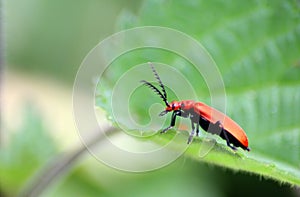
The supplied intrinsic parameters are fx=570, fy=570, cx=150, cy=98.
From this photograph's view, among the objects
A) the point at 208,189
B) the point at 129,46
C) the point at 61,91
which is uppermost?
the point at 129,46

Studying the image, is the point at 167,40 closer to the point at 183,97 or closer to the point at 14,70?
the point at 183,97

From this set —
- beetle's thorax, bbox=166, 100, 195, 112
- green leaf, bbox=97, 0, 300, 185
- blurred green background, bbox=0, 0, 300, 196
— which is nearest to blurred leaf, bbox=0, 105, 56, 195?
blurred green background, bbox=0, 0, 300, 196

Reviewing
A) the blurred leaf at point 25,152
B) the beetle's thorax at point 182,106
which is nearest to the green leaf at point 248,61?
the beetle's thorax at point 182,106

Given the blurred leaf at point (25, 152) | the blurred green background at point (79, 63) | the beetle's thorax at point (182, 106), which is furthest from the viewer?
the blurred leaf at point (25, 152)

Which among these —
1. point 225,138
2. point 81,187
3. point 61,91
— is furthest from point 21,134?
point 225,138

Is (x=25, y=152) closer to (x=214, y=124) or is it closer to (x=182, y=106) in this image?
(x=182, y=106)

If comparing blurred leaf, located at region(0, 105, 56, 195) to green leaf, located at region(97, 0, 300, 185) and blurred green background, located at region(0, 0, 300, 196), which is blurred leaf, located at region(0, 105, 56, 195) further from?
green leaf, located at region(97, 0, 300, 185)

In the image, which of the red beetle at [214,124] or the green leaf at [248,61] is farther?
the green leaf at [248,61]

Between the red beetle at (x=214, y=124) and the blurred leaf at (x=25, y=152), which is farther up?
the red beetle at (x=214, y=124)

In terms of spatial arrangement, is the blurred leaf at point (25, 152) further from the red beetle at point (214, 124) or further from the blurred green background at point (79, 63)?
the red beetle at point (214, 124)
